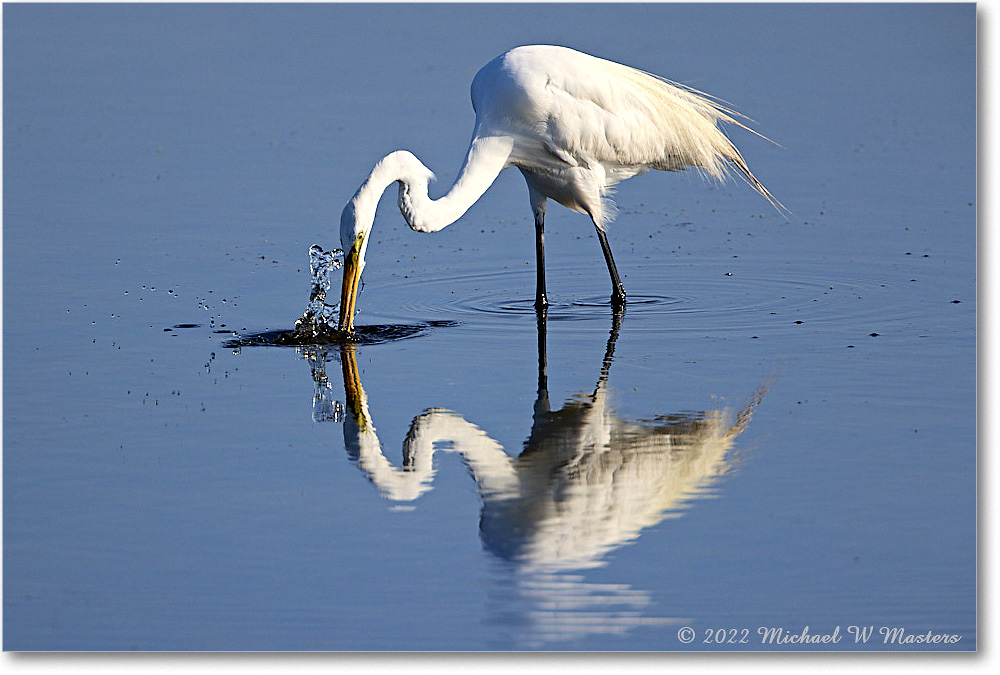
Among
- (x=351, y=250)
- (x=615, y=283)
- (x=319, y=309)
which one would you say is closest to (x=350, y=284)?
(x=351, y=250)

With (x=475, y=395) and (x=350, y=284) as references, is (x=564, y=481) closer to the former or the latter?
(x=475, y=395)

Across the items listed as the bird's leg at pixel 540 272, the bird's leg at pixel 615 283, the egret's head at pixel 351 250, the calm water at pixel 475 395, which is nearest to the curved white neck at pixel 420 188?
the egret's head at pixel 351 250

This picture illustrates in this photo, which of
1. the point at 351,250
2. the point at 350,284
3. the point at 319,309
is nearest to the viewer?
the point at 351,250

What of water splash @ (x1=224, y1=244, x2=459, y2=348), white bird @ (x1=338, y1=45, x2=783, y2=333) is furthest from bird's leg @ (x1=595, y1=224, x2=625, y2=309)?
water splash @ (x1=224, y1=244, x2=459, y2=348)

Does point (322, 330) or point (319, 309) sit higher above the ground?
point (319, 309)

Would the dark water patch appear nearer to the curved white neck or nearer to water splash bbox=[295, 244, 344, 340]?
water splash bbox=[295, 244, 344, 340]

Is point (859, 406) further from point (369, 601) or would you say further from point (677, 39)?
point (677, 39)

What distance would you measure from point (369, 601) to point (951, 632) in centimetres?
217

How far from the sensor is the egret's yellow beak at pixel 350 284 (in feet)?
28.1

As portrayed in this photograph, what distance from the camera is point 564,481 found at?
6.54m

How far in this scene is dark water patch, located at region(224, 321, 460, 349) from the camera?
8.95 meters

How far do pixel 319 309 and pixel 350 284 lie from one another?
601 mm

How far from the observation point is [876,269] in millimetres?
10617

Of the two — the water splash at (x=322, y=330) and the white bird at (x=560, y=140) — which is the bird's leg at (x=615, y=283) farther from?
the water splash at (x=322, y=330)
